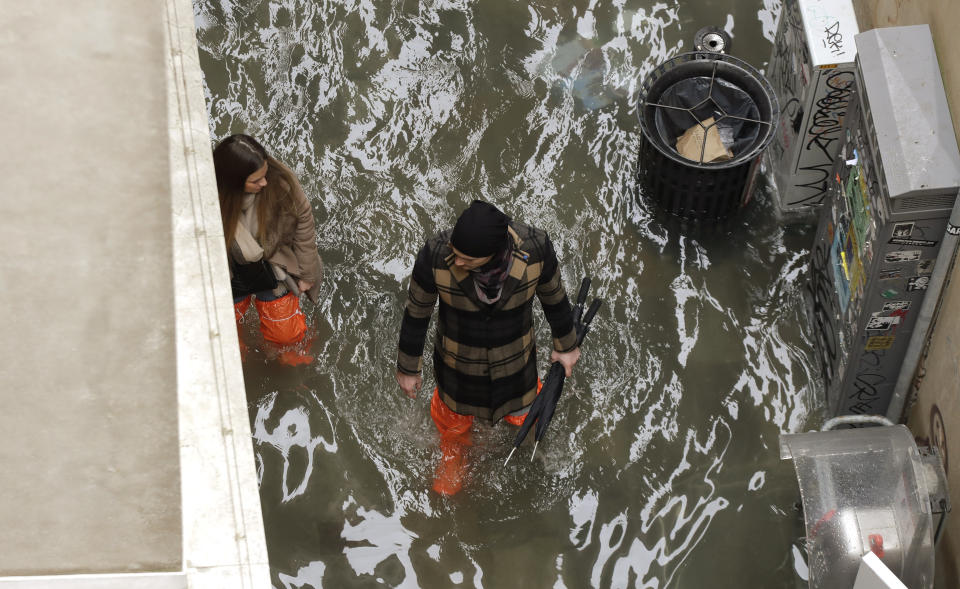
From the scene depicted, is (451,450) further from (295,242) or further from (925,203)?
(925,203)

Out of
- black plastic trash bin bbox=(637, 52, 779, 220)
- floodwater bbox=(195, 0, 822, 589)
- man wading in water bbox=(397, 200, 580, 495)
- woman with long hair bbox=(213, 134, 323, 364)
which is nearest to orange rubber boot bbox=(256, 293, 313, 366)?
woman with long hair bbox=(213, 134, 323, 364)

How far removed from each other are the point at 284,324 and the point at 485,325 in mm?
1684

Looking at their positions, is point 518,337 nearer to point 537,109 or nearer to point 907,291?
point 907,291

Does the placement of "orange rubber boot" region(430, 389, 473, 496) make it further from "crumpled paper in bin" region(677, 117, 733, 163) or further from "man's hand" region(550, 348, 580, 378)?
"crumpled paper in bin" region(677, 117, 733, 163)

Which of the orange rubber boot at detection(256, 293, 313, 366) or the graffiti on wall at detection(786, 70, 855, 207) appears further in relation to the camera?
the graffiti on wall at detection(786, 70, 855, 207)

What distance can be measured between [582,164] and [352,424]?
2447 mm

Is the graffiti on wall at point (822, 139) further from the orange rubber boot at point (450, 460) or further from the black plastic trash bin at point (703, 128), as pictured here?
the orange rubber boot at point (450, 460)

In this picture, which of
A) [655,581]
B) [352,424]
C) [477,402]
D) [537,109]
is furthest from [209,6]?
[655,581]

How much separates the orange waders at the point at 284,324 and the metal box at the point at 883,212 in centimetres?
305

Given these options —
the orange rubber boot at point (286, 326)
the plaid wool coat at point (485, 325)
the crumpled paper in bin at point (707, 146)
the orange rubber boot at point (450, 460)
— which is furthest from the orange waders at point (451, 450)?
the crumpled paper in bin at point (707, 146)

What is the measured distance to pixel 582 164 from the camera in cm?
719

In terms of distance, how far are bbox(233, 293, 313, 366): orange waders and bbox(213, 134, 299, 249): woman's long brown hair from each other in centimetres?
61

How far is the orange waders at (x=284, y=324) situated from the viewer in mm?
5938

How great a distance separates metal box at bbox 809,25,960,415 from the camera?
470 cm
